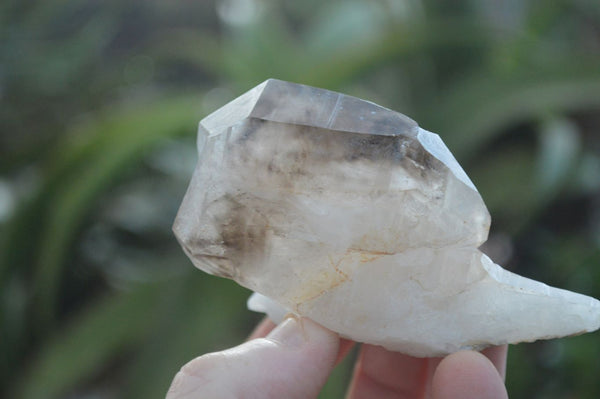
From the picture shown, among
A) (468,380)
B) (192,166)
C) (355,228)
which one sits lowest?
(192,166)

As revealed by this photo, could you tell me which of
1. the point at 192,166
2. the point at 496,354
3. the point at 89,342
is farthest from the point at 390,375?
the point at 192,166

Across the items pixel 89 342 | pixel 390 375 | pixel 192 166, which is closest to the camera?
pixel 390 375

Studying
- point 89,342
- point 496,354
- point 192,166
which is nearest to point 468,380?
point 496,354

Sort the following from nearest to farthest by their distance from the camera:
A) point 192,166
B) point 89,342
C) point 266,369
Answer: point 266,369 < point 89,342 < point 192,166

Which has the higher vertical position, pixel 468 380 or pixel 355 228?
pixel 355 228

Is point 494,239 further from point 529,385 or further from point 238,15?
point 238,15

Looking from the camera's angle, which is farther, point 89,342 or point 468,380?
point 89,342

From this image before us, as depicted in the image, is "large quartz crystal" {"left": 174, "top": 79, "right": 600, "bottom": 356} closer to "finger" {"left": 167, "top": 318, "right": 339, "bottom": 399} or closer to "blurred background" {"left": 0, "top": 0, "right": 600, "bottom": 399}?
"finger" {"left": 167, "top": 318, "right": 339, "bottom": 399}

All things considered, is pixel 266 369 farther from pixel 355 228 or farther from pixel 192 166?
pixel 192 166

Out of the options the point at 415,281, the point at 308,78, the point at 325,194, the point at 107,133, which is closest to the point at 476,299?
the point at 415,281

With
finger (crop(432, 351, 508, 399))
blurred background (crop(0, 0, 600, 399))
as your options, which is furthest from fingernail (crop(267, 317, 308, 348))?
blurred background (crop(0, 0, 600, 399))
